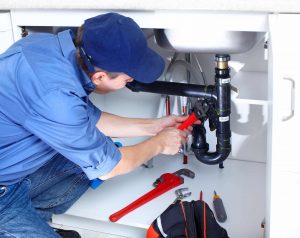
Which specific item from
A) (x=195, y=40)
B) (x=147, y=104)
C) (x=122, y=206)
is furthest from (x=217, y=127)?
(x=147, y=104)

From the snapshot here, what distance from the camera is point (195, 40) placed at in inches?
46.9

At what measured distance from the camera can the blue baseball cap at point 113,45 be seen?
98cm

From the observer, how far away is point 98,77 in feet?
3.56

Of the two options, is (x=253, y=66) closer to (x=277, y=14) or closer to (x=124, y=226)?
(x=277, y=14)

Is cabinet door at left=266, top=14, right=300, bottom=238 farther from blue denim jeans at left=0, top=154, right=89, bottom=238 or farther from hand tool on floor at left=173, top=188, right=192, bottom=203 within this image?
blue denim jeans at left=0, top=154, right=89, bottom=238

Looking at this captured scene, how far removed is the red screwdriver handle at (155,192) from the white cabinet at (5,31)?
619 millimetres

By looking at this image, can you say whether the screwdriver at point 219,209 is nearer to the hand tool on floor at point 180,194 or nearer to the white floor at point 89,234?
the hand tool on floor at point 180,194

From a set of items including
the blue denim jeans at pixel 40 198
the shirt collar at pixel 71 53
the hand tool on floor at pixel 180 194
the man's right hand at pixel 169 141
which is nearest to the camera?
the shirt collar at pixel 71 53

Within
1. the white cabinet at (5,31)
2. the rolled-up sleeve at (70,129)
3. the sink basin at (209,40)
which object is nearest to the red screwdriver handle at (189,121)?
the sink basin at (209,40)

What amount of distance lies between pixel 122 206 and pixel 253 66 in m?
0.68

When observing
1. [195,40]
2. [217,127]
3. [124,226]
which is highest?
[195,40]

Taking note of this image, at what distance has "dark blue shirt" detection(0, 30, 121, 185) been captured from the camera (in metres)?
0.97

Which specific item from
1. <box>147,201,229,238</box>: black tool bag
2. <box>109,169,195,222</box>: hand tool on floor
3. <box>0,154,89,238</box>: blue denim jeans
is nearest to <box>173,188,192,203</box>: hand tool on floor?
<box>109,169,195,222</box>: hand tool on floor

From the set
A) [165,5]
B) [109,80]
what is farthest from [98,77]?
[165,5]
